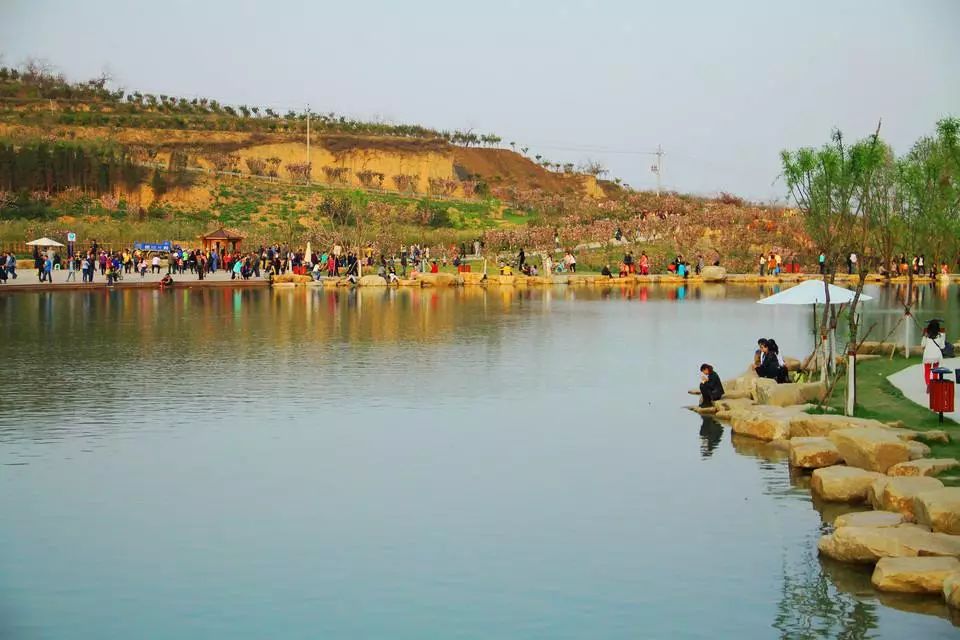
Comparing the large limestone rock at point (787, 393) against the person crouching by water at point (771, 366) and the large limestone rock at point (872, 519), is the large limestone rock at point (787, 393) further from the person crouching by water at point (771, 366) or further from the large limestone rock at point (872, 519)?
the large limestone rock at point (872, 519)

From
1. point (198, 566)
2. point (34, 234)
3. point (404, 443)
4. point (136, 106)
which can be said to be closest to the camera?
point (198, 566)

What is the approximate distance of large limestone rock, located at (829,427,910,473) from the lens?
15.0 metres

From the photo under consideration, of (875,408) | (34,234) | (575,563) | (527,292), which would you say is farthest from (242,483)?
(34,234)

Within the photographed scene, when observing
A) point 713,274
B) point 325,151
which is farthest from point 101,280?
point 325,151

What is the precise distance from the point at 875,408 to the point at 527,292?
35667 mm

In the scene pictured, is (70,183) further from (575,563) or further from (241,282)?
(575,563)

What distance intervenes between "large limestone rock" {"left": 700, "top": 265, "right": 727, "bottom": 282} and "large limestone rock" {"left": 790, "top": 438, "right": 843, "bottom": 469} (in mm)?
47815

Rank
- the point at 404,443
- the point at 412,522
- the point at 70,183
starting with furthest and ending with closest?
1. the point at 70,183
2. the point at 404,443
3. the point at 412,522

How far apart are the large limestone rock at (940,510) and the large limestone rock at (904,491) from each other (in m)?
0.21

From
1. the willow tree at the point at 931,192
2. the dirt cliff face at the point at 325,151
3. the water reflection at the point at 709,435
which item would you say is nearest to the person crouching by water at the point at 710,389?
the water reflection at the point at 709,435

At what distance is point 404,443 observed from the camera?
18.4m

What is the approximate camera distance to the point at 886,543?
A: 469 inches

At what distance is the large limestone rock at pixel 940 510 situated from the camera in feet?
39.4

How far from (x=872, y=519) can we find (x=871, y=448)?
2.63 m
